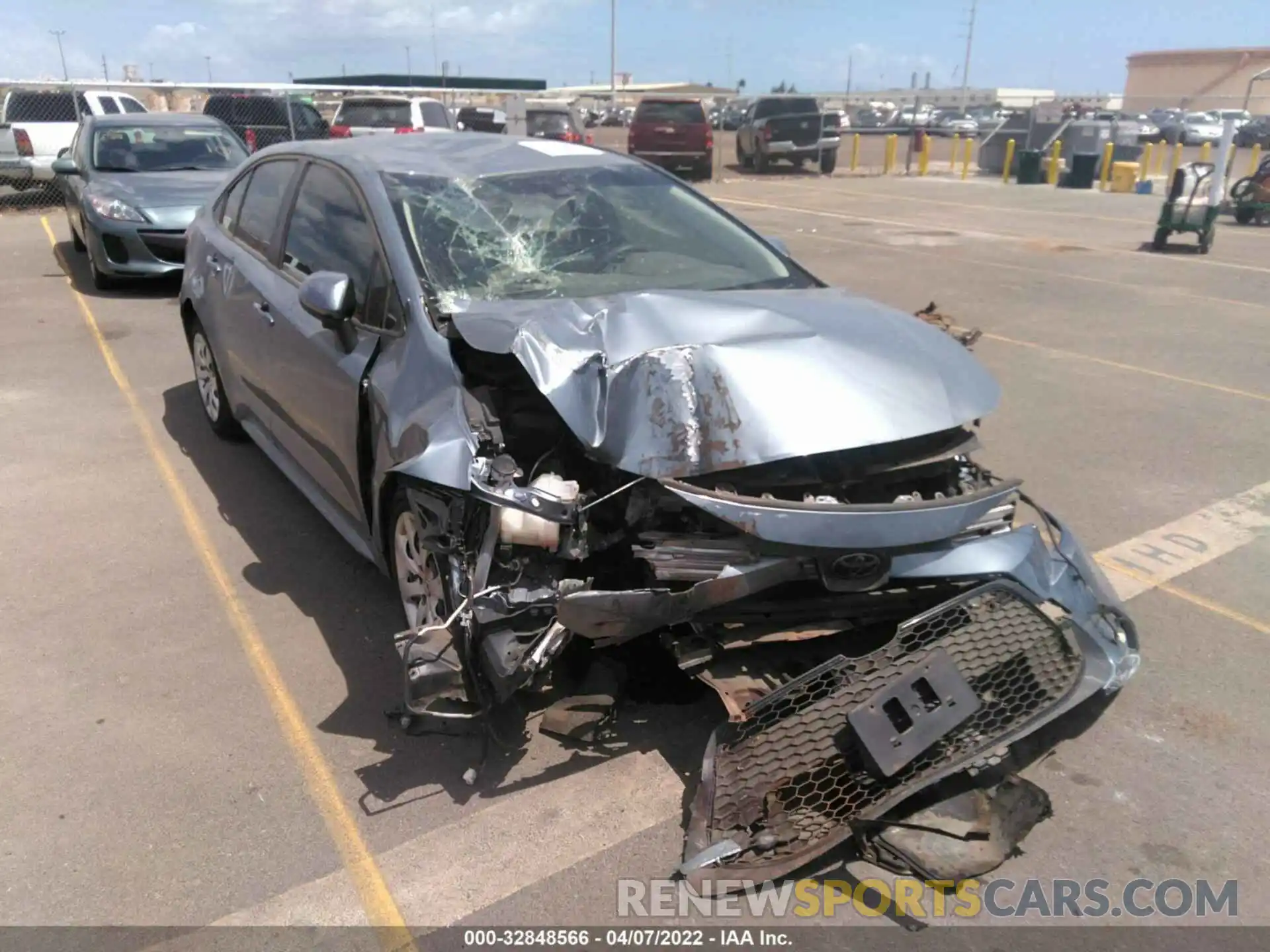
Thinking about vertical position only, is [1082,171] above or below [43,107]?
below

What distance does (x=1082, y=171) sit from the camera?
23734 millimetres

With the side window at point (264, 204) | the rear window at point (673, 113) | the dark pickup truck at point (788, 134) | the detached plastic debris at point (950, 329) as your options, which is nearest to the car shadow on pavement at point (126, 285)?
the side window at point (264, 204)

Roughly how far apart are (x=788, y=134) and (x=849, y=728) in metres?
24.9

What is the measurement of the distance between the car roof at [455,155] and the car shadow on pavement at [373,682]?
66.4 inches

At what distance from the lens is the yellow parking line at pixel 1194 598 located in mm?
4020

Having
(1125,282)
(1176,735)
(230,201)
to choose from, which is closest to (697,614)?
(1176,735)

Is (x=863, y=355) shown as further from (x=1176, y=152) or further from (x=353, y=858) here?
(x=1176, y=152)

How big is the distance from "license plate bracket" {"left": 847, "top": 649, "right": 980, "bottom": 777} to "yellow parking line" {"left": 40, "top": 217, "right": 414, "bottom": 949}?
1.31 meters

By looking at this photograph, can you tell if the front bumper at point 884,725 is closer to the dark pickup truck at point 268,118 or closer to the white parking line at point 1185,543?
the white parking line at point 1185,543

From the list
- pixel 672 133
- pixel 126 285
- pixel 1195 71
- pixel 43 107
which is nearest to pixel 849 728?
pixel 126 285

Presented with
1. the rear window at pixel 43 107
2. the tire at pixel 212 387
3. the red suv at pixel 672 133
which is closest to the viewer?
the tire at pixel 212 387

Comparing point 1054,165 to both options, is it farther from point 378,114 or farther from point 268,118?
point 268,118

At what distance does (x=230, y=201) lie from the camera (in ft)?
17.8

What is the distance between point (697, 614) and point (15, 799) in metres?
2.11
